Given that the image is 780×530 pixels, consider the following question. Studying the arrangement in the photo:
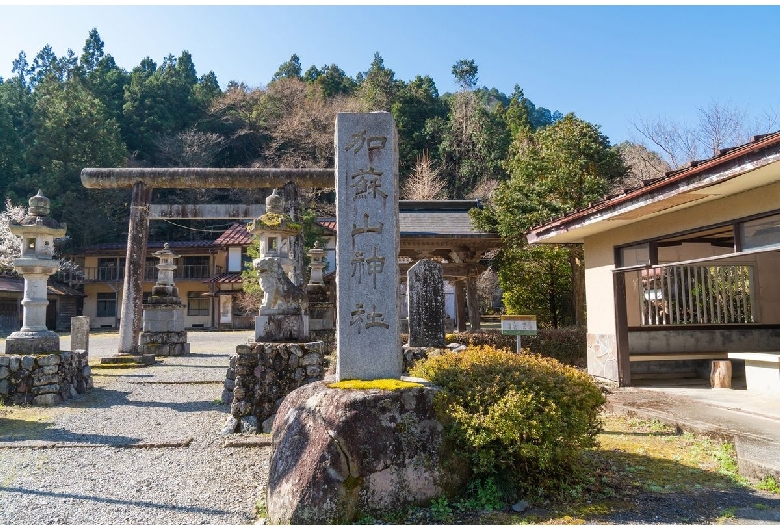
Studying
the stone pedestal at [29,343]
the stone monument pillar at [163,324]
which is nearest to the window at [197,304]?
the stone monument pillar at [163,324]

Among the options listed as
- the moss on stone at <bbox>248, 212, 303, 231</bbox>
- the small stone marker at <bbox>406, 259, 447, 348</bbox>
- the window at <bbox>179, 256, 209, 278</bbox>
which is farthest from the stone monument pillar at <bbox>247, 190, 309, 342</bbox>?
the window at <bbox>179, 256, 209, 278</bbox>

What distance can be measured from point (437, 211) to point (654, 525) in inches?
671

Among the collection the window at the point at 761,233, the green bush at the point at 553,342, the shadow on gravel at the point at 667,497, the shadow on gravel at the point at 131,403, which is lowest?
the shadow on gravel at the point at 131,403

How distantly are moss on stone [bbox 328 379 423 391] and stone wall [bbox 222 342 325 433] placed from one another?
3047 mm

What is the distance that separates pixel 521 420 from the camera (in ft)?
14.1

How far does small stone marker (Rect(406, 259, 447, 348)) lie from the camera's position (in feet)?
36.9

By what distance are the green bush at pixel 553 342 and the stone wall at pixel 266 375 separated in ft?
21.5

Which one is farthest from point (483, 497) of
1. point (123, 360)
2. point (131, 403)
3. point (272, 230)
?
point (123, 360)

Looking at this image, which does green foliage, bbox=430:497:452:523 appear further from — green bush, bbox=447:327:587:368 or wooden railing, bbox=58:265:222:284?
wooden railing, bbox=58:265:222:284

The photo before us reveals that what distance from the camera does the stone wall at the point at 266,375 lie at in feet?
25.1

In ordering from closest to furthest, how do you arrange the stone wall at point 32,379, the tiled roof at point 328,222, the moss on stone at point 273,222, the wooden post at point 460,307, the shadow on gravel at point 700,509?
the shadow on gravel at point 700,509 < the stone wall at point 32,379 < the moss on stone at point 273,222 < the wooden post at point 460,307 < the tiled roof at point 328,222

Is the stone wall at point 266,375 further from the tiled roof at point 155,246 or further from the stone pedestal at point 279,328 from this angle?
the tiled roof at point 155,246

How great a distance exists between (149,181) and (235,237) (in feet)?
68.7

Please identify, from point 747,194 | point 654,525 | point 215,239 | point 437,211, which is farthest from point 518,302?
point 215,239
